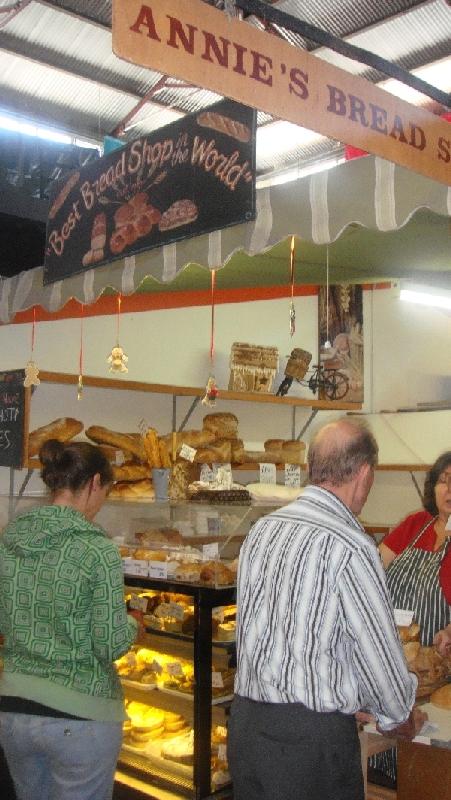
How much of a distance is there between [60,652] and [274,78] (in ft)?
5.85

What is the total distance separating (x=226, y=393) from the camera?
5.77 m

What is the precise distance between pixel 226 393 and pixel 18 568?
3.43 metres

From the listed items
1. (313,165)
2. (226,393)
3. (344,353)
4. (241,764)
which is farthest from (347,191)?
(313,165)

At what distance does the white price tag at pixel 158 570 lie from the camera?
382 centimetres

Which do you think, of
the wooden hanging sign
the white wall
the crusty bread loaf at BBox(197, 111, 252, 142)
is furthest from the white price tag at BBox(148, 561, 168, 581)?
the wooden hanging sign

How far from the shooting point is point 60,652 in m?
2.38

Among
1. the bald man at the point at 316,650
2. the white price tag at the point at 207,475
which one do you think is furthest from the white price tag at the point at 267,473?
the bald man at the point at 316,650

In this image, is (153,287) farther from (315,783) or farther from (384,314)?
(384,314)

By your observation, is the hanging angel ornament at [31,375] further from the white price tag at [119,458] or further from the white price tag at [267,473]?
the white price tag at [267,473]

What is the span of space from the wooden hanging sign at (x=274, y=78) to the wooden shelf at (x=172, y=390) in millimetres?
3060

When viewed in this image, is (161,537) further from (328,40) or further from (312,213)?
(328,40)

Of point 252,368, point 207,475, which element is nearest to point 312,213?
point 207,475

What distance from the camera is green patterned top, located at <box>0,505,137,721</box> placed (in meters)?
2.36

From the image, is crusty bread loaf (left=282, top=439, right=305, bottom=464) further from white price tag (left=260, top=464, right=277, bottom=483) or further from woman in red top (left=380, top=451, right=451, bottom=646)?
woman in red top (left=380, top=451, right=451, bottom=646)
